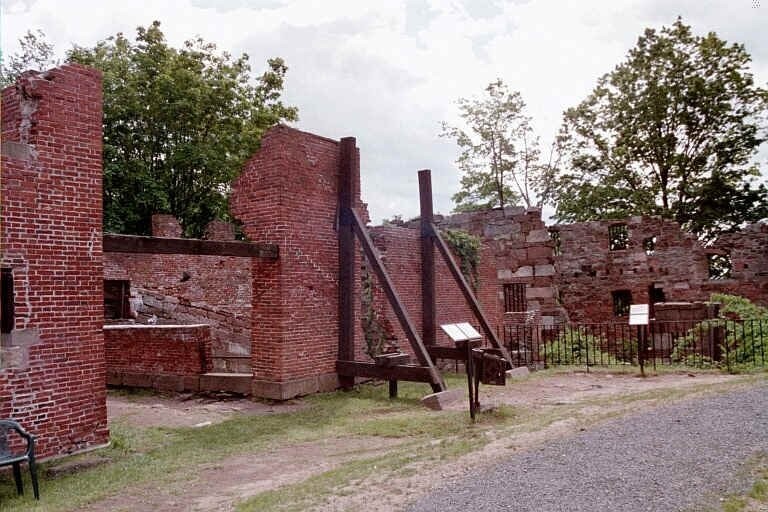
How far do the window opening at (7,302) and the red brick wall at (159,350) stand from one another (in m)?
4.82

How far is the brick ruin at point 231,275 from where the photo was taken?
6938 millimetres

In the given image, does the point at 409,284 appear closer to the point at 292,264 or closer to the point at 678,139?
the point at 292,264

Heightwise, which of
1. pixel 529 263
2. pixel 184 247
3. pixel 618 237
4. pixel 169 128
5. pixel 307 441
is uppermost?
pixel 169 128

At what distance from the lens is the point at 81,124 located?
7547mm

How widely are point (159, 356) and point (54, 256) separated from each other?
5.32 m

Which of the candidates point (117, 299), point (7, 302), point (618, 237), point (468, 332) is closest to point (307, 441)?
point (468, 332)

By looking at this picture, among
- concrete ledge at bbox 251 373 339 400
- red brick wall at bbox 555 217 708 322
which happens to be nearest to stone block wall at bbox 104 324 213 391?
concrete ledge at bbox 251 373 339 400

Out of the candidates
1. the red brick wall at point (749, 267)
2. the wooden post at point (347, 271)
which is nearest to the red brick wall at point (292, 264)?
the wooden post at point (347, 271)

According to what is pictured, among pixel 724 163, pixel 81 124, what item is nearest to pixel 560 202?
pixel 724 163

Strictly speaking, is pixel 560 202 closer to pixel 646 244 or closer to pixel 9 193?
pixel 646 244

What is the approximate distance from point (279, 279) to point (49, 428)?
14.1ft

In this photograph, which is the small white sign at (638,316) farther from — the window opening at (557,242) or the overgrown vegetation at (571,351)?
the window opening at (557,242)

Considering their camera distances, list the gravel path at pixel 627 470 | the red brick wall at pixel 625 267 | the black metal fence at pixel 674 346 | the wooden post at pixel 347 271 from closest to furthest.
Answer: the gravel path at pixel 627 470
the wooden post at pixel 347 271
the black metal fence at pixel 674 346
the red brick wall at pixel 625 267

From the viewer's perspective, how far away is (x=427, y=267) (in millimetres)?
13430
